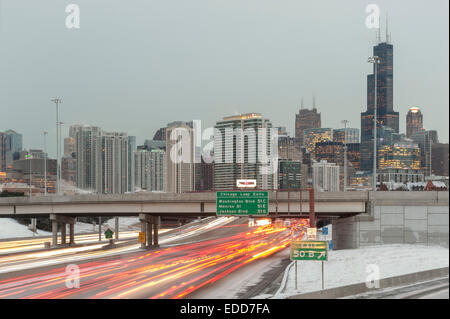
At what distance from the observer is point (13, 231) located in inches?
3669

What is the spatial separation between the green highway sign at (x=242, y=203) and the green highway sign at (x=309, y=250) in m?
19.9

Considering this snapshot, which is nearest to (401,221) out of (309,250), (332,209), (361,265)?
(332,209)

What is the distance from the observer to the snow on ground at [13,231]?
90.6m

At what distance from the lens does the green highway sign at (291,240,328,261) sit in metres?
23.9

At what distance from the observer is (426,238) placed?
4247cm

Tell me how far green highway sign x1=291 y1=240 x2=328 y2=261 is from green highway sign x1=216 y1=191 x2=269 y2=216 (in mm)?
19896

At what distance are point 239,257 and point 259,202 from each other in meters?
12.0

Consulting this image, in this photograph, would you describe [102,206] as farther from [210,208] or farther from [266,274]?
[266,274]

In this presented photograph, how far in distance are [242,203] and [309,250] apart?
21093mm

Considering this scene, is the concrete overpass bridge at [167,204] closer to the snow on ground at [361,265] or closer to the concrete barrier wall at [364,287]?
the snow on ground at [361,265]

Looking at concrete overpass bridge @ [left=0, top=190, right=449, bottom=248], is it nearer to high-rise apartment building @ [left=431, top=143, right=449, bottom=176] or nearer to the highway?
high-rise apartment building @ [left=431, top=143, right=449, bottom=176]
